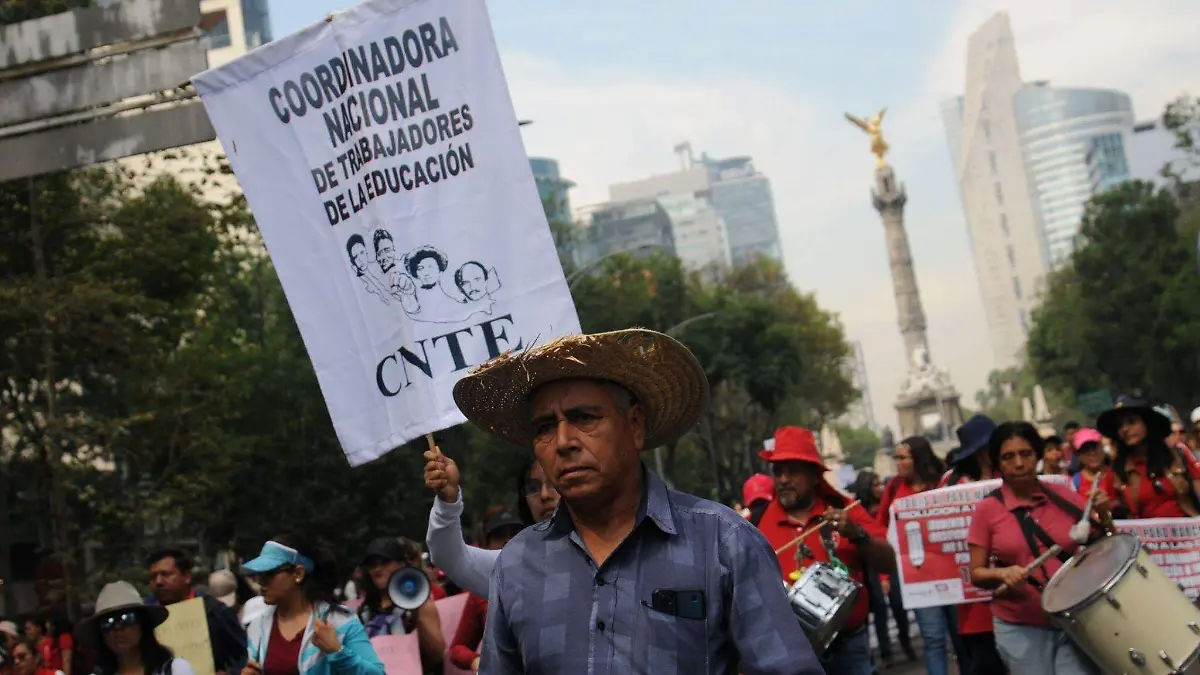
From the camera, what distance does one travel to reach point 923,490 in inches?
453

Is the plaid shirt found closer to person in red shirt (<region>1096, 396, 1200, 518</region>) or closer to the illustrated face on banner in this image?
the illustrated face on banner

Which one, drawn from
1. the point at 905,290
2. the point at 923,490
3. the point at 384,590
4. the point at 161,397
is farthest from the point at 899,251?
the point at 384,590

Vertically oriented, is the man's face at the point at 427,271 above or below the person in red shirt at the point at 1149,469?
above

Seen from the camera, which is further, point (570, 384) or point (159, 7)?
point (159, 7)

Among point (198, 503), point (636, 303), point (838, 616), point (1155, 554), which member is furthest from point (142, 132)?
point (636, 303)

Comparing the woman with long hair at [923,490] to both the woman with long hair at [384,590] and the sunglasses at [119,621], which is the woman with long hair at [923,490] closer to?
the woman with long hair at [384,590]

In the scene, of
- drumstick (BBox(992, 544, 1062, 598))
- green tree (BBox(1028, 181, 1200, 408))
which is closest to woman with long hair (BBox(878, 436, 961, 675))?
drumstick (BBox(992, 544, 1062, 598))

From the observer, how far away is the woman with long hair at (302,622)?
6820mm

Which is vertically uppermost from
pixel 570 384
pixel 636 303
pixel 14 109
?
pixel 14 109

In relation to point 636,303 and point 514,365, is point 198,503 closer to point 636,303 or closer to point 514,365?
point 514,365

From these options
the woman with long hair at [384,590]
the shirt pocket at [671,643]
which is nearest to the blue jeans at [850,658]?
the woman with long hair at [384,590]

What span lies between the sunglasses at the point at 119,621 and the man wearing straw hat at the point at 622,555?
12.8ft

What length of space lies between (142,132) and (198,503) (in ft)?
56.9

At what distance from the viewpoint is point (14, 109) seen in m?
10.0
